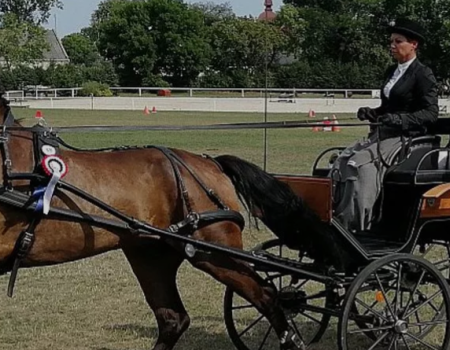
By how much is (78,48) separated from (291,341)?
10565 centimetres

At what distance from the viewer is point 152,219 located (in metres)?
5.06

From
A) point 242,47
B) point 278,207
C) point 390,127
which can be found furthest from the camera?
point 242,47

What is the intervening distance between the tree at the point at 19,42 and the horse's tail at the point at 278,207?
5836 centimetres

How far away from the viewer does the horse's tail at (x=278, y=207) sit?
17.7ft

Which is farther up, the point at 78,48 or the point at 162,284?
the point at 78,48

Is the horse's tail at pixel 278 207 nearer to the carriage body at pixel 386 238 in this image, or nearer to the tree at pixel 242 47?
the carriage body at pixel 386 238

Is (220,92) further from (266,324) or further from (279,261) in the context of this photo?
(279,261)

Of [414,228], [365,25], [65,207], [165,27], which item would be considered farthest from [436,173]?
[165,27]

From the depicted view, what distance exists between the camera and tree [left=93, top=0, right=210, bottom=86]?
72.2 metres

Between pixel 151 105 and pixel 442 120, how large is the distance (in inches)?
1563

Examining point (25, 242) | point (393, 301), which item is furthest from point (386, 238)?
point (25, 242)

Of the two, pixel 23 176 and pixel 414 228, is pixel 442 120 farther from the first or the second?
pixel 23 176

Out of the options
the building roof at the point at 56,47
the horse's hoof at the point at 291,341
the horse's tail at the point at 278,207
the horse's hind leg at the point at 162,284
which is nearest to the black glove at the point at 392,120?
the horse's tail at the point at 278,207

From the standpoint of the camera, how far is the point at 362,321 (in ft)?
18.3
